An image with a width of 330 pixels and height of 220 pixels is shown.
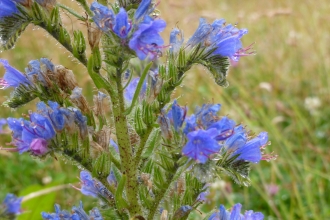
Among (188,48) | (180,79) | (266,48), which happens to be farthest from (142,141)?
(266,48)

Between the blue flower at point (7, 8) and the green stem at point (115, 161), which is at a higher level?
the blue flower at point (7, 8)

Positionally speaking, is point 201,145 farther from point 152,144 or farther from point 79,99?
point 79,99

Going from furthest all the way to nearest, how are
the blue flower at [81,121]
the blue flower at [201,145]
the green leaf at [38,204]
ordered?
the green leaf at [38,204] → the blue flower at [81,121] → the blue flower at [201,145]

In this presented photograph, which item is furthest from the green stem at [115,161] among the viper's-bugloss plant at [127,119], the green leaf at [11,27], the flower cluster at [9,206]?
the flower cluster at [9,206]

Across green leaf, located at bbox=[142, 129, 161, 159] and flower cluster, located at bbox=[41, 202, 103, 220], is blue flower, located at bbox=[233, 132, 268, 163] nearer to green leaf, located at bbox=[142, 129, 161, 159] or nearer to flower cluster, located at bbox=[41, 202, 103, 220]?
green leaf, located at bbox=[142, 129, 161, 159]

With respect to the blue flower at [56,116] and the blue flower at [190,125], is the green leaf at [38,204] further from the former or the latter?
the blue flower at [190,125]

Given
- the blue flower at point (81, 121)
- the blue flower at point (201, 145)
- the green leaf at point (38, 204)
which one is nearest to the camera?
the blue flower at point (201, 145)

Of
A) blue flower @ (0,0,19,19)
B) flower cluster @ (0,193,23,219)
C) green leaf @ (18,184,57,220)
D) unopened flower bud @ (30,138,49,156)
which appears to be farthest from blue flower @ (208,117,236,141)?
green leaf @ (18,184,57,220)
